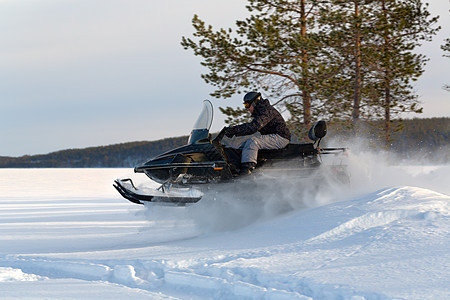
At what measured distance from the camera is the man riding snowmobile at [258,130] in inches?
293

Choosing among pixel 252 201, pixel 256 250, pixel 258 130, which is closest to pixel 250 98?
pixel 258 130

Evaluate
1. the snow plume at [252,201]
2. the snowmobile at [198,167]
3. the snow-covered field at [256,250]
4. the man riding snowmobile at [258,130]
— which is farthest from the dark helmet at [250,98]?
the snow-covered field at [256,250]

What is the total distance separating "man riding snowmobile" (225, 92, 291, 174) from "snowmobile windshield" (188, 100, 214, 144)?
346mm

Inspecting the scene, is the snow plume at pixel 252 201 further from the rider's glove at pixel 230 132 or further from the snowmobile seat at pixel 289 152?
the rider's glove at pixel 230 132

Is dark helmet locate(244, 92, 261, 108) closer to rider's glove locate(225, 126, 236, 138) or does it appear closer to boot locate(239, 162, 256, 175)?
rider's glove locate(225, 126, 236, 138)

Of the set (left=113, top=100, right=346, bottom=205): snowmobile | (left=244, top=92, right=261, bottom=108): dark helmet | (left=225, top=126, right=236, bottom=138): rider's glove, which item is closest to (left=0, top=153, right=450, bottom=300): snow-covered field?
(left=113, top=100, right=346, bottom=205): snowmobile

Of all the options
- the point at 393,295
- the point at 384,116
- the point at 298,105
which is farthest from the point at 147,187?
the point at 384,116

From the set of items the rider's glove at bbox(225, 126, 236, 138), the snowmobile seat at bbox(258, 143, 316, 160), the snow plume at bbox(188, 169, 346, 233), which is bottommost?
the snow plume at bbox(188, 169, 346, 233)

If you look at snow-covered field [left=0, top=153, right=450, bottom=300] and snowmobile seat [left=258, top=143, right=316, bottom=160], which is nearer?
snow-covered field [left=0, top=153, right=450, bottom=300]

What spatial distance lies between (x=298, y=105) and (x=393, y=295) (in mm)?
15126

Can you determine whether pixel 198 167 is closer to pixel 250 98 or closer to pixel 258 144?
pixel 258 144

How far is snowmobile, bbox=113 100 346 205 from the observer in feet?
23.4

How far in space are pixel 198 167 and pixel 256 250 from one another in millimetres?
2188

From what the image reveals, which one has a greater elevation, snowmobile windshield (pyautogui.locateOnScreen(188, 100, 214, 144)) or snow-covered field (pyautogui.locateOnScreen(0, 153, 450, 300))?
snowmobile windshield (pyautogui.locateOnScreen(188, 100, 214, 144))
